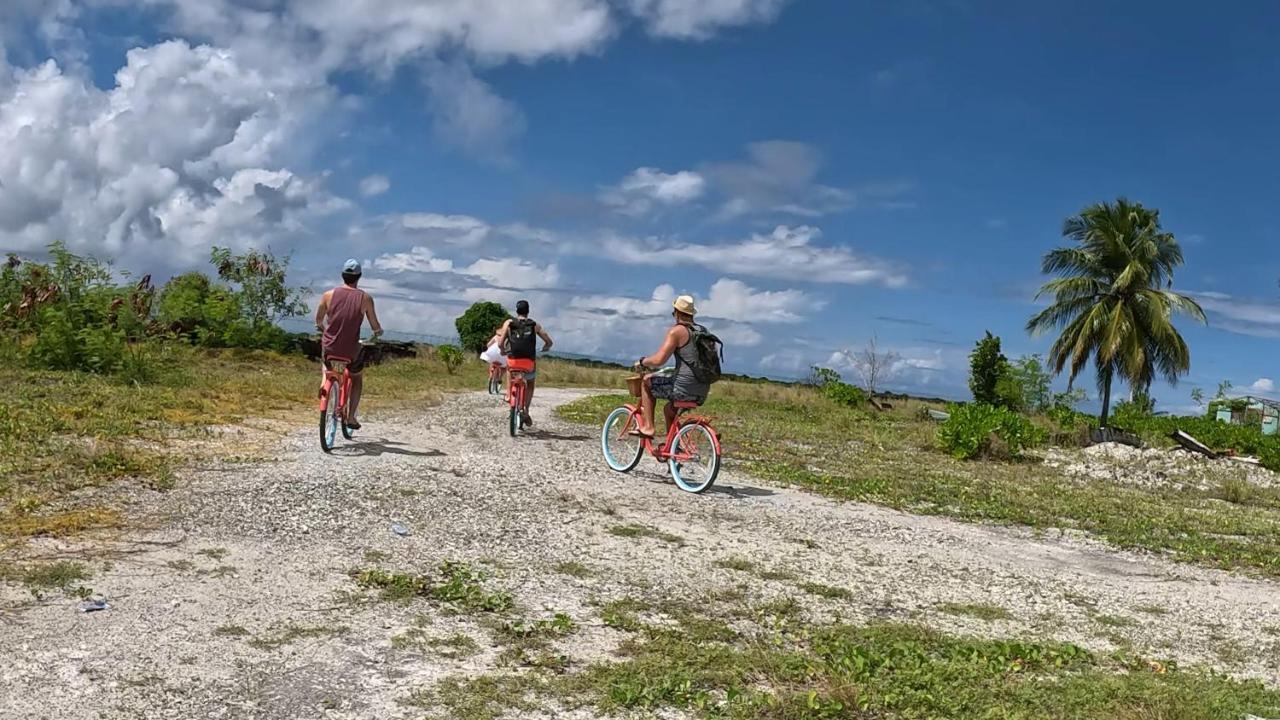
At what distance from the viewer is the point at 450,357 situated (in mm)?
35531

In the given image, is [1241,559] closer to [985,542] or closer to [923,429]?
[985,542]

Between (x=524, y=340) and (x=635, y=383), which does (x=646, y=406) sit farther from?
(x=524, y=340)

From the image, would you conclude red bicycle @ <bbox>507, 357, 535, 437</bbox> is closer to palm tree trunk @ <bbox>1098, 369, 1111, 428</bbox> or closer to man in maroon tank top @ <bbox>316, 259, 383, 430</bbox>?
man in maroon tank top @ <bbox>316, 259, 383, 430</bbox>

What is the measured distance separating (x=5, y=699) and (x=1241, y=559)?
389 inches

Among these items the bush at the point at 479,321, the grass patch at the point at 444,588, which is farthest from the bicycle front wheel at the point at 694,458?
the bush at the point at 479,321

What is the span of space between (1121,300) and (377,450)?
31.7 metres

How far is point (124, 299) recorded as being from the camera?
854 inches

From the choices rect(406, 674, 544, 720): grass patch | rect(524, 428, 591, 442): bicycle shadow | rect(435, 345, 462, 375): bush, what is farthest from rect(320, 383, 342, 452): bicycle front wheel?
rect(435, 345, 462, 375): bush

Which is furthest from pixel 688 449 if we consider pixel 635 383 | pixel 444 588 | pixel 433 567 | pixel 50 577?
pixel 50 577

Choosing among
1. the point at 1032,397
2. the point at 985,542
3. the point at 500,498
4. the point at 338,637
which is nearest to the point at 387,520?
the point at 500,498

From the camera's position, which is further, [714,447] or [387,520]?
[714,447]

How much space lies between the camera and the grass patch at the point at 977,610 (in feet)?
20.7

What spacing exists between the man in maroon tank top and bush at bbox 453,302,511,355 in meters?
52.2

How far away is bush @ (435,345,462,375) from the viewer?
115 ft
